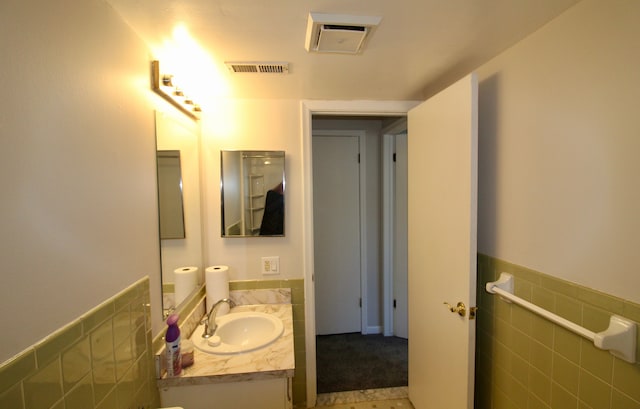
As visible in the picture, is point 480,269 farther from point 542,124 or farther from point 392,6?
point 392,6

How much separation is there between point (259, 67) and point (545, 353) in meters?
1.72

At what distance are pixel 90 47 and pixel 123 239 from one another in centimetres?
57

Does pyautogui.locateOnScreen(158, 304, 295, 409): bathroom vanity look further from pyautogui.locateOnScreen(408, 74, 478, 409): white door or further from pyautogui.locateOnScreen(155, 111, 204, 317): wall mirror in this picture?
pyautogui.locateOnScreen(408, 74, 478, 409): white door

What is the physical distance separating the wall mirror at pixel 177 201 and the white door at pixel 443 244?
4.39ft

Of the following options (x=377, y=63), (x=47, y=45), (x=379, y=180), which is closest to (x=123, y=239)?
(x=47, y=45)

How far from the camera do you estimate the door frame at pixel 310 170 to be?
175cm

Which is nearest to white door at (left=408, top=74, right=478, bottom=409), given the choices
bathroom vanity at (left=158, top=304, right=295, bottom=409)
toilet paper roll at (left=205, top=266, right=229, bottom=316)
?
bathroom vanity at (left=158, top=304, right=295, bottom=409)

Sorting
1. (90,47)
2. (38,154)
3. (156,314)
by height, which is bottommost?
(156,314)

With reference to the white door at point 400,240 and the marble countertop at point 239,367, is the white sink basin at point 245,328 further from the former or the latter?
the white door at point 400,240

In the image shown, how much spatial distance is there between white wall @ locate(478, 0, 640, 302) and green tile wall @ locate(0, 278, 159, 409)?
1507 mm

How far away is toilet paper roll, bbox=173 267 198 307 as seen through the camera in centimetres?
130

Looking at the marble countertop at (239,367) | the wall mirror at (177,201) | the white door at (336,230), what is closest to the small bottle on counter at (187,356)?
A: the marble countertop at (239,367)

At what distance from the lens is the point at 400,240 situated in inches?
105

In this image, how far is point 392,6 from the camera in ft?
2.88
